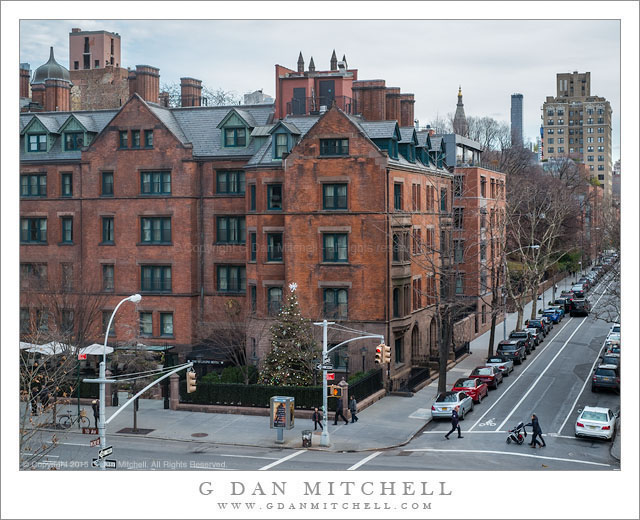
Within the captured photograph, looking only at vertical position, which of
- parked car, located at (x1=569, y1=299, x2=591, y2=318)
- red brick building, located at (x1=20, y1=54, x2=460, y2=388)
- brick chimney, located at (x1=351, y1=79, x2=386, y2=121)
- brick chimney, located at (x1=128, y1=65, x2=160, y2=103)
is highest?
brick chimney, located at (x1=128, y1=65, x2=160, y2=103)

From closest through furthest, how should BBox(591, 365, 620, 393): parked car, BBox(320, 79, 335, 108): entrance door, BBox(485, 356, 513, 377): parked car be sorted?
BBox(591, 365, 620, 393): parked car < BBox(485, 356, 513, 377): parked car < BBox(320, 79, 335, 108): entrance door

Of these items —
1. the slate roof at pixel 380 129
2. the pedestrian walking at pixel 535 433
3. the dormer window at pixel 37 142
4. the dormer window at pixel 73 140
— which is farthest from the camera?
the dormer window at pixel 37 142

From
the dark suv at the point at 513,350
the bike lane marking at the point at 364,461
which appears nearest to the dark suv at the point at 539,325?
the dark suv at the point at 513,350

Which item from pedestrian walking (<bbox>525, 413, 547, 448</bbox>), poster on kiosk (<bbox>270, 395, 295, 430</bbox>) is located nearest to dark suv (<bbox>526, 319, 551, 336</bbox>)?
pedestrian walking (<bbox>525, 413, 547, 448</bbox>)

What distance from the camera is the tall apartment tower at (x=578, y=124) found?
12634 cm

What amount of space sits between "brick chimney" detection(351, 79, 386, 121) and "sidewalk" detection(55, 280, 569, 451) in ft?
58.2

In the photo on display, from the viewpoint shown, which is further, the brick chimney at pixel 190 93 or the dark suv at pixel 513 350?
the brick chimney at pixel 190 93

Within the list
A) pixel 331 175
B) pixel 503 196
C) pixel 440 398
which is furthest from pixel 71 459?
pixel 503 196

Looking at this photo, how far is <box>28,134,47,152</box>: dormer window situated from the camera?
59344 millimetres

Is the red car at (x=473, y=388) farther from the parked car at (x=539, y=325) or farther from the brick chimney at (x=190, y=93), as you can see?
the brick chimney at (x=190, y=93)

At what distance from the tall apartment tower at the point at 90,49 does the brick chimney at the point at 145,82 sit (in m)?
63.7

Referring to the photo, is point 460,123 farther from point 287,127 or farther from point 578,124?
point 287,127

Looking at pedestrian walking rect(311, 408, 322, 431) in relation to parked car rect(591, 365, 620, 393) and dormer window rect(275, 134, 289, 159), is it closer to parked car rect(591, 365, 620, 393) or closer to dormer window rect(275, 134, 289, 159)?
parked car rect(591, 365, 620, 393)

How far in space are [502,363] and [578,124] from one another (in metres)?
90.8
